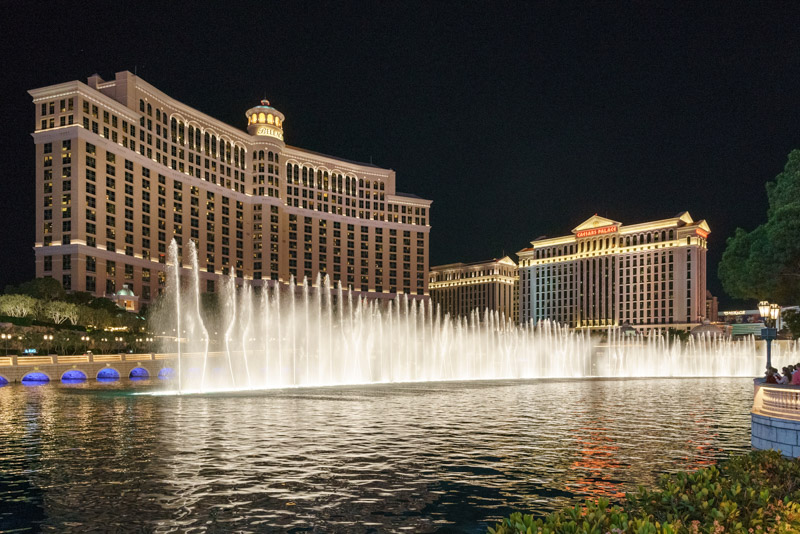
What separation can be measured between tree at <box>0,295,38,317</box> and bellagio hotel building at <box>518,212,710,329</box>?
137 m

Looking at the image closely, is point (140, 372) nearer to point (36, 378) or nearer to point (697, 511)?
point (36, 378)

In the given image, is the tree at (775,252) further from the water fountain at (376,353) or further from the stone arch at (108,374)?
the stone arch at (108,374)

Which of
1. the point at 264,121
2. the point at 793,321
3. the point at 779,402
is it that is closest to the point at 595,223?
the point at 264,121

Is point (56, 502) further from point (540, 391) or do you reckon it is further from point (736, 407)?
point (540, 391)

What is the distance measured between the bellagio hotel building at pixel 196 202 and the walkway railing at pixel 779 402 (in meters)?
87.8

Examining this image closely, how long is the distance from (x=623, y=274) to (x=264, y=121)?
99.0 m

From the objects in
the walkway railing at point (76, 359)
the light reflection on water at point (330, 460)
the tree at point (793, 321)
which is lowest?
the walkway railing at point (76, 359)

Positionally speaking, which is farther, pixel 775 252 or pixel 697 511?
pixel 775 252

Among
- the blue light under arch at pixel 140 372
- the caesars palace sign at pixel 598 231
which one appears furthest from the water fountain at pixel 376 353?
the caesars palace sign at pixel 598 231

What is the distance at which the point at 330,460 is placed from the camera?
1789cm

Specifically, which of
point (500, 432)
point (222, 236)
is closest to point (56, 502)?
point (500, 432)

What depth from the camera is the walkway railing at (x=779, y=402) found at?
16438 millimetres

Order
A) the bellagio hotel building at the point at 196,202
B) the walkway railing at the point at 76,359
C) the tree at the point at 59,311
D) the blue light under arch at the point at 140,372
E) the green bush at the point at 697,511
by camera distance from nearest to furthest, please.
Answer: the green bush at the point at 697,511
the walkway railing at the point at 76,359
the blue light under arch at the point at 140,372
the tree at the point at 59,311
the bellagio hotel building at the point at 196,202

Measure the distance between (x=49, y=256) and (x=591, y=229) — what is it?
131849 mm
